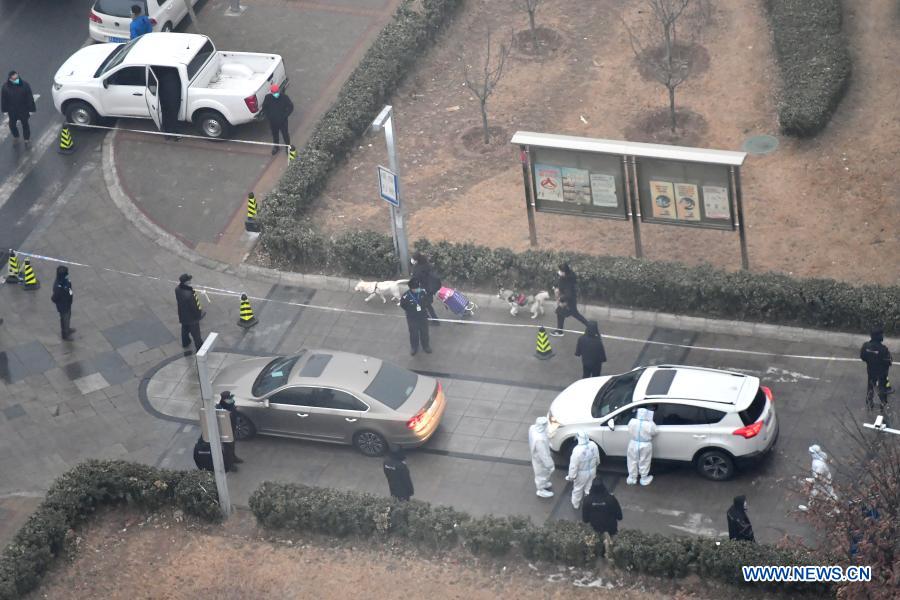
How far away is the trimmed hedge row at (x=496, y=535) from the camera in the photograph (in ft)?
66.1

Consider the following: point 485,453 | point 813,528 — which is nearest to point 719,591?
point 813,528

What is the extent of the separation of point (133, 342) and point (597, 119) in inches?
416

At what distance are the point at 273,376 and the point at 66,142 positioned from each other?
390 inches

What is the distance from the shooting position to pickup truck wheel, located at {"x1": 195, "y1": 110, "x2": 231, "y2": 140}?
31008 mm

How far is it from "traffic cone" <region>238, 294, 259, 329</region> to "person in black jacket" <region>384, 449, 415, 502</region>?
5.69 m

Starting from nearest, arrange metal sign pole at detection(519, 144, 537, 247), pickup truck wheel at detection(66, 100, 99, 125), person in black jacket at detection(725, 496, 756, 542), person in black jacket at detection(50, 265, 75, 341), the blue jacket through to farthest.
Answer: person in black jacket at detection(725, 496, 756, 542) < person in black jacket at detection(50, 265, 75, 341) < metal sign pole at detection(519, 144, 537, 247) < pickup truck wheel at detection(66, 100, 99, 125) < the blue jacket

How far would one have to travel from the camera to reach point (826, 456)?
21.1 m

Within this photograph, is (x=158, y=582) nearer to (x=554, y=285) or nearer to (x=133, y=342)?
(x=133, y=342)

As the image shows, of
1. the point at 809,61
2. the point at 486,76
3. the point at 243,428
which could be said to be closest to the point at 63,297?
the point at 243,428

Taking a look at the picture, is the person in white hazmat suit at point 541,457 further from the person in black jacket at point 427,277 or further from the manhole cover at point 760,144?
the manhole cover at point 760,144

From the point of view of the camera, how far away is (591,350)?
23.6m

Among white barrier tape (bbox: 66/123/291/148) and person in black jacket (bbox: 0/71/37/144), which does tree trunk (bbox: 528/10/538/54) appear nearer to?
white barrier tape (bbox: 66/123/291/148)

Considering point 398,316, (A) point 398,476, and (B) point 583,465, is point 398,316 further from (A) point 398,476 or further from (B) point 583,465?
(B) point 583,465

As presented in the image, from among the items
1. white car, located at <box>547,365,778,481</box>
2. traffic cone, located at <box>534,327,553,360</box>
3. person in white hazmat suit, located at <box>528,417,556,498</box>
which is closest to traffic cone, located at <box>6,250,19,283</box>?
traffic cone, located at <box>534,327,553,360</box>
